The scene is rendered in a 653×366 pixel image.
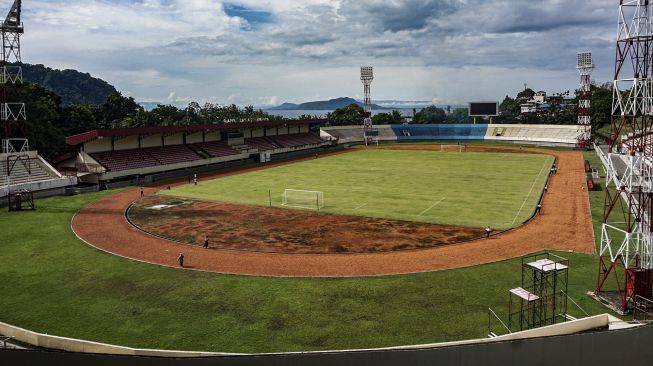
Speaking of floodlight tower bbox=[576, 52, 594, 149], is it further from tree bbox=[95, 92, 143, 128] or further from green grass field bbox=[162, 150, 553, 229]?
tree bbox=[95, 92, 143, 128]

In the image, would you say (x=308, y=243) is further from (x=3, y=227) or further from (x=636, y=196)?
(x=3, y=227)

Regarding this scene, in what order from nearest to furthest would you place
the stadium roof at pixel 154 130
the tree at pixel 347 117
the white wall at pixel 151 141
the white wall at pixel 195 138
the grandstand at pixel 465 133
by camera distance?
the stadium roof at pixel 154 130
the white wall at pixel 151 141
the white wall at pixel 195 138
the grandstand at pixel 465 133
the tree at pixel 347 117

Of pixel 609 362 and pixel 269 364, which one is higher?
pixel 269 364

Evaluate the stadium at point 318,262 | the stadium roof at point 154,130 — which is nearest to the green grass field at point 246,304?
the stadium at point 318,262

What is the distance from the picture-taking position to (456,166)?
7044 cm

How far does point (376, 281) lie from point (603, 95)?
394 ft

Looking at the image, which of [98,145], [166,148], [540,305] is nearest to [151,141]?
[166,148]

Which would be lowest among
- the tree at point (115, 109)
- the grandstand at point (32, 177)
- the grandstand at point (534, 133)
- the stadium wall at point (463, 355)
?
the stadium wall at point (463, 355)

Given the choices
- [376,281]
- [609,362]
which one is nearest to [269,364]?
[609,362]

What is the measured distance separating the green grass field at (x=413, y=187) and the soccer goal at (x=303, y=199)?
2.60ft

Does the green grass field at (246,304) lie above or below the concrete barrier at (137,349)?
below

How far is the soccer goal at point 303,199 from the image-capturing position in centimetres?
4422

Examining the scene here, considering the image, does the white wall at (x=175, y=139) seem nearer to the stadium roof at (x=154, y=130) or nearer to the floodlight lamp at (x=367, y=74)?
the stadium roof at (x=154, y=130)

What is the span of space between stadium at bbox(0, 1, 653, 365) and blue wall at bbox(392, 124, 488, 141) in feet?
179
